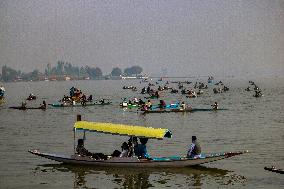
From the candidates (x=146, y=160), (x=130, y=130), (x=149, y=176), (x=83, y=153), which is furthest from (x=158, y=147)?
(x=149, y=176)

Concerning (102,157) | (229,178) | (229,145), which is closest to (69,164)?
(102,157)

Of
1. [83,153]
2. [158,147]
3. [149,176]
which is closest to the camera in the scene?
[149,176]

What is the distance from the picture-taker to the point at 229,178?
2589 cm

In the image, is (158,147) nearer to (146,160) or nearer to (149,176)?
(146,160)

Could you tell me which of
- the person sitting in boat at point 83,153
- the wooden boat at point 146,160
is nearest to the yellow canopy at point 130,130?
the wooden boat at point 146,160

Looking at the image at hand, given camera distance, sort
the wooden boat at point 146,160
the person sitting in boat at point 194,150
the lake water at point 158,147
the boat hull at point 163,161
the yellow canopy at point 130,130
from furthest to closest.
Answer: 1. the person sitting in boat at point 194,150
2. the boat hull at point 163,161
3. the wooden boat at point 146,160
4. the yellow canopy at point 130,130
5. the lake water at point 158,147

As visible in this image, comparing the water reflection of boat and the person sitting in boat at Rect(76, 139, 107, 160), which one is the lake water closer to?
the water reflection of boat

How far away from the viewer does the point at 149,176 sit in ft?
85.9

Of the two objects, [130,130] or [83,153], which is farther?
[83,153]

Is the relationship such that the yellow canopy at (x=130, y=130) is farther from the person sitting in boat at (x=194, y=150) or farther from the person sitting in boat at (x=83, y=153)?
the person sitting in boat at (x=194, y=150)

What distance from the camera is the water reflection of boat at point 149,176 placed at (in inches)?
980

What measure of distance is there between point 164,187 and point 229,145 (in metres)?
14.6

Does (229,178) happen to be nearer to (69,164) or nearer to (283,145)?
(69,164)

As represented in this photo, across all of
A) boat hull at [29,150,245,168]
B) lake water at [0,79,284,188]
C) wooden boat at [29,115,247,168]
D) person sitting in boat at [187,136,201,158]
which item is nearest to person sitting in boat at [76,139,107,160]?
wooden boat at [29,115,247,168]
